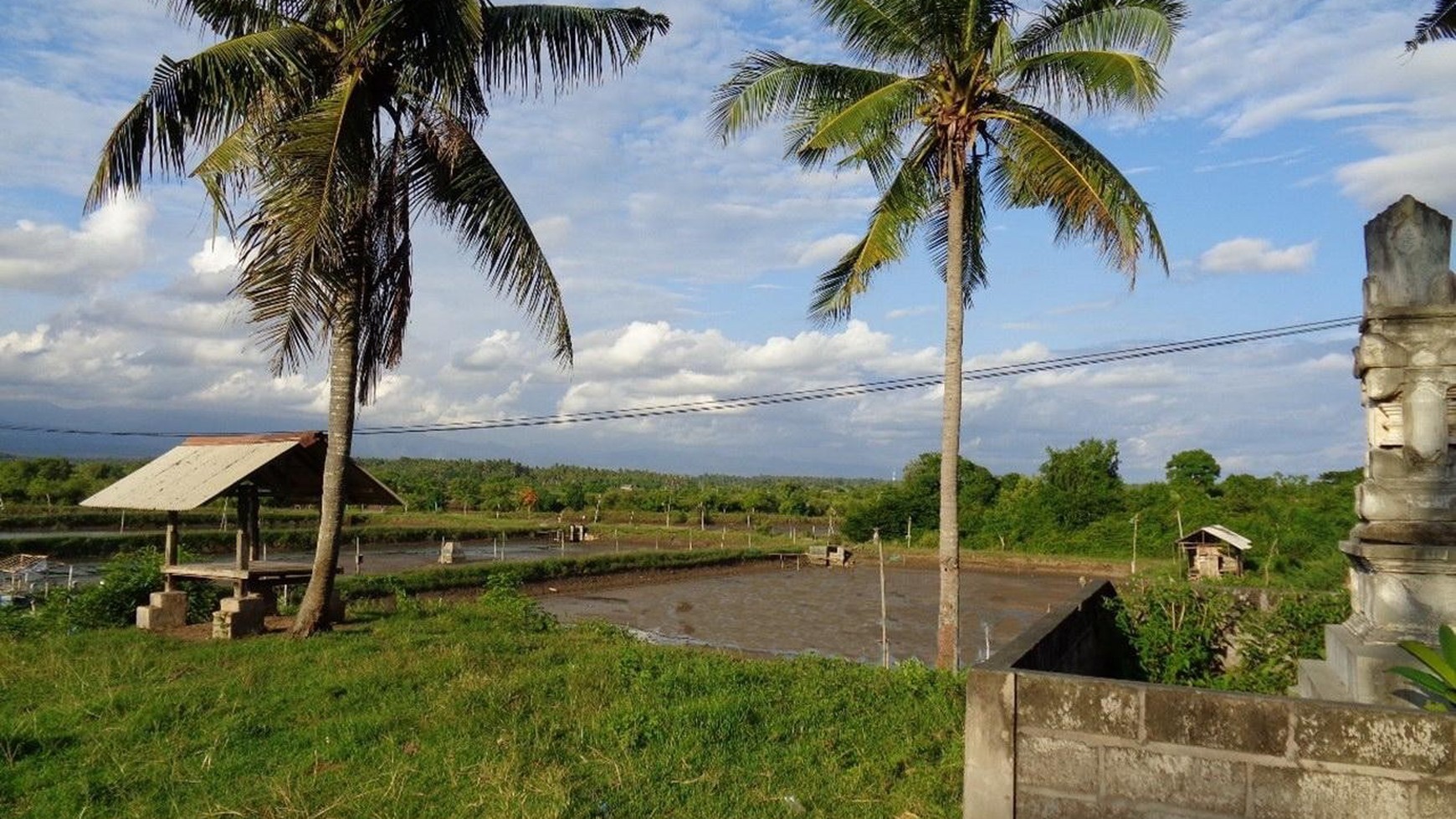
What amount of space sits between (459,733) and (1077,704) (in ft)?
12.6

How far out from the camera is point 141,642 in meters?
9.20

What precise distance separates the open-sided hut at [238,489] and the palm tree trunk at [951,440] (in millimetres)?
6231

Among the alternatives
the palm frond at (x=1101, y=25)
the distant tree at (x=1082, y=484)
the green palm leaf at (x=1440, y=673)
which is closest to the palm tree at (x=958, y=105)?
the palm frond at (x=1101, y=25)

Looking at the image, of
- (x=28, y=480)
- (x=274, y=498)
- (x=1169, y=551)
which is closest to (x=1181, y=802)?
(x=274, y=498)

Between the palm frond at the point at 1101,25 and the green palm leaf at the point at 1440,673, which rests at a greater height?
the palm frond at the point at 1101,25

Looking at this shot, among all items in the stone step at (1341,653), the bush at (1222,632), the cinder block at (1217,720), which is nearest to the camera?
the cinder block at (1217,720)

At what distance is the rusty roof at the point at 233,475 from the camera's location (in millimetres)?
10383

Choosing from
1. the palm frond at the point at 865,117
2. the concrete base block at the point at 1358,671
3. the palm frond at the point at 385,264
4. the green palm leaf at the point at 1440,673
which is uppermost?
the palm frond at the point at 865,117

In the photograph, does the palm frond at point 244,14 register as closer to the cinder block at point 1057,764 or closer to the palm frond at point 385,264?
the palm frond at point 385,264

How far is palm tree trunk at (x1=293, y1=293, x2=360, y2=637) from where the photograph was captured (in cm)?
954

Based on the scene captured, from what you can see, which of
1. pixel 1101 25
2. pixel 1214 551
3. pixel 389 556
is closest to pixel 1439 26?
pixel 1101 25

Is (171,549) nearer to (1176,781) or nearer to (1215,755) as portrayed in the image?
(1176,781)

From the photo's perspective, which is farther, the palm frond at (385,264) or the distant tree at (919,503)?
the distant tree at (919,503)

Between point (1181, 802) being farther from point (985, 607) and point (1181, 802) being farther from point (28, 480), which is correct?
point (28, 480)
